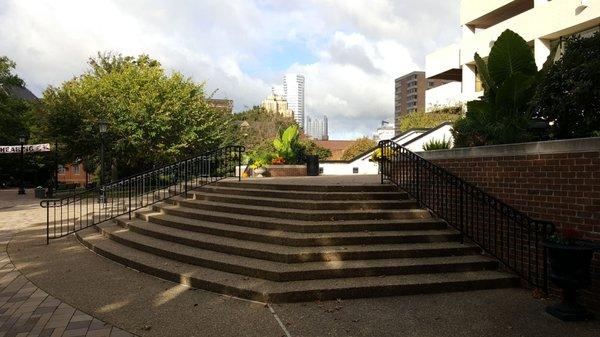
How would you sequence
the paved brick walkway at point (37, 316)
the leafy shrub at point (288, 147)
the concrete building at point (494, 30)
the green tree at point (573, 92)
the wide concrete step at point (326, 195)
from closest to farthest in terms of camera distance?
the paved brick walkway at point (37, 316), the green tree at point (573, 92), the wide concrete step at point (326, 195), the concrete building at point (494, 30), the leafy shrub at point (288, 147)

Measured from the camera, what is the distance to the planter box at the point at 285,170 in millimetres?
15312

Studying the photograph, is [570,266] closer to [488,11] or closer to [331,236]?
[331,236]

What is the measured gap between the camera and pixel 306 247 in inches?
248

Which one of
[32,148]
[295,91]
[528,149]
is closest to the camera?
[528,149]

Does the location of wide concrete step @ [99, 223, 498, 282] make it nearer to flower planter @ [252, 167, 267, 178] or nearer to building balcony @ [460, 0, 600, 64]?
flower planter @ [252, 167, 267, 178]

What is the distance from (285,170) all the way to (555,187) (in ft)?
36.0

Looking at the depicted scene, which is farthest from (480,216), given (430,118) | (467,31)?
(467,31)

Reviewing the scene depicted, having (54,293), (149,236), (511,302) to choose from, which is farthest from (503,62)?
(54,293)

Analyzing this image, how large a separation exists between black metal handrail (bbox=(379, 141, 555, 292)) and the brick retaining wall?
0.23 metres

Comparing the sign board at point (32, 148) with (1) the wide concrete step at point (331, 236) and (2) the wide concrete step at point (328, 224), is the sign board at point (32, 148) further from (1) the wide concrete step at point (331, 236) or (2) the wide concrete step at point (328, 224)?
(1) the wide concrete step at point (331, 236)

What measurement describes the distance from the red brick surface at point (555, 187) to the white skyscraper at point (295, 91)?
551ft

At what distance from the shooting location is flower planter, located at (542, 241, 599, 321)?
4.46 m

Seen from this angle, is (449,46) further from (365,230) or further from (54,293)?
(54,293)

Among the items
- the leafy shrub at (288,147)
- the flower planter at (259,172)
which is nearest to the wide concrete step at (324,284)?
the flower planter at (259,172)
